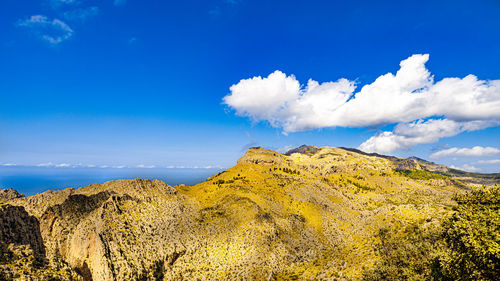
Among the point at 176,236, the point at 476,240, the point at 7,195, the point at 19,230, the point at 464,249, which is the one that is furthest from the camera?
the point at 176,236

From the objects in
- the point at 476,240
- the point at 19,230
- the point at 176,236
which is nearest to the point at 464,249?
the point at 476,240

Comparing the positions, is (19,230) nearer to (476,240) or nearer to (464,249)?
(464,249)

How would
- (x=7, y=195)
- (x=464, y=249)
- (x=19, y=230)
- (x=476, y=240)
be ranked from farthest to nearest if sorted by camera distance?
(x=7, y=195) → (x=19, y=230) → (x=464, y=249) → (x=476, y=240)

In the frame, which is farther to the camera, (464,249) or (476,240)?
(464,249)

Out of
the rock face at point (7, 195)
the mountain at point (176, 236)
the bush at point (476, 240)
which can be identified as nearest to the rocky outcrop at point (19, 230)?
the mountain at point (176, 236)

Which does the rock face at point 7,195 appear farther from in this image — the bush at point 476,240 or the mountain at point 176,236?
the bush at point 476,240

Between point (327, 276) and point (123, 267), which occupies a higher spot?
point (123, 267)

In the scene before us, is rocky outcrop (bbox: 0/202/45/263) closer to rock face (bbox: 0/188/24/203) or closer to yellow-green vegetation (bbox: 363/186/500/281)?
rock face (bbox: 0/188/24/203)

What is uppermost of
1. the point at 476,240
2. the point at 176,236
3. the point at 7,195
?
the point at 476,240

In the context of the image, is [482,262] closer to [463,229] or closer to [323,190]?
[463,229]

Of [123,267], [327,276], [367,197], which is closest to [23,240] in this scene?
[123,267]

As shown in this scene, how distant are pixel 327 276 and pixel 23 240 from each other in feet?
303

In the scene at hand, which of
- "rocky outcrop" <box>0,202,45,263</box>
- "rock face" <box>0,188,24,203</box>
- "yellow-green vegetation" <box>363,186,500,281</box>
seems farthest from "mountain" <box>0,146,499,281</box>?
"yellow-green vegetation" <box>363,186,500,281</box>

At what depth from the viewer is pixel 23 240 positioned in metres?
56.6
